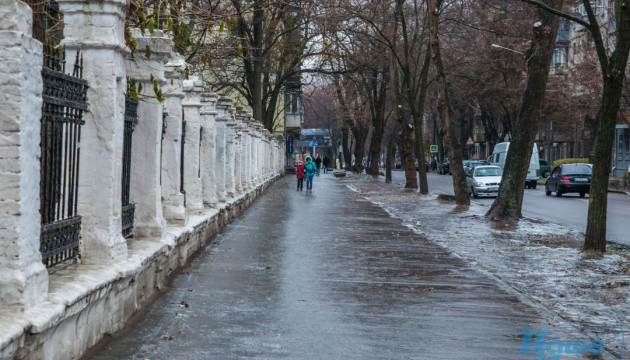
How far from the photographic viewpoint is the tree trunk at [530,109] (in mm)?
17328

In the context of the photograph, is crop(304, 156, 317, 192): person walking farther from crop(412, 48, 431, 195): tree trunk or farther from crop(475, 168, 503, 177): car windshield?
crop(475, 168, 503, 177): car windshield

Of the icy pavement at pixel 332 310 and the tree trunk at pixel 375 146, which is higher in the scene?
the tree trunk at pixel 375 146

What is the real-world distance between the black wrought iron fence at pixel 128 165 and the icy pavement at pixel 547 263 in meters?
4.37

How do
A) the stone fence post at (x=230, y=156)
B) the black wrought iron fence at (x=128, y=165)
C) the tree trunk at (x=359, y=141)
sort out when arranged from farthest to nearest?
the tree trunk at (x=359, y=141), the stone fence post at (x=230, y=156), the black wrought iron fence at (x=128, y=165)

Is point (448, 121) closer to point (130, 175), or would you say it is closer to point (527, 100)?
point (527, 100)

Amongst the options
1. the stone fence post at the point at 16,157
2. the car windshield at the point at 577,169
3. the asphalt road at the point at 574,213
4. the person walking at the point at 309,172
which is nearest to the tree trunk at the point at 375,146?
the person walking at the point at 309,172

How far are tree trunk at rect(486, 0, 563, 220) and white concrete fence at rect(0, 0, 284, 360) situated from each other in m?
8.09

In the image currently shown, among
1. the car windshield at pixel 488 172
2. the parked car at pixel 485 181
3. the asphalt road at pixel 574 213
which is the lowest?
the asphalt road at pixel 574 213

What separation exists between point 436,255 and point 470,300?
404cm

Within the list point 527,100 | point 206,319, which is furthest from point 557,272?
point 527,100

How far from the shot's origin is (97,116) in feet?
22.6

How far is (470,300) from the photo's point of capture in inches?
336

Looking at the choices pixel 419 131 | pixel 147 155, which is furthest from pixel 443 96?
pixel 147 155

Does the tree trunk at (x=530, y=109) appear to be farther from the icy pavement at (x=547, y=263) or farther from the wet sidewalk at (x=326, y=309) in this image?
the wet sidewalk at (x=326, y=309)
